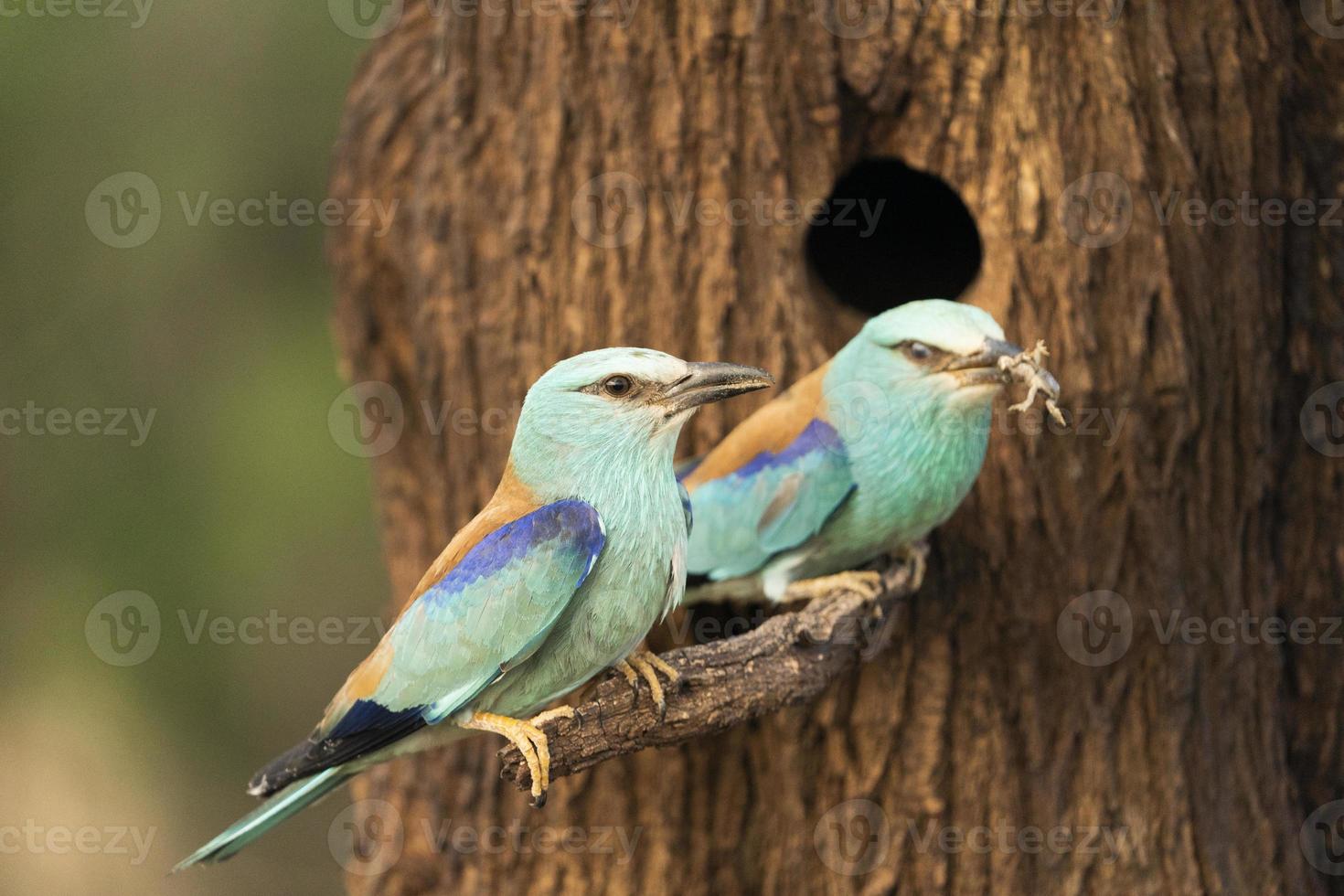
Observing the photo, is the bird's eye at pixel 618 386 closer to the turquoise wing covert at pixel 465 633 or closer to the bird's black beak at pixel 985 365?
the turquoise wing covert at pixel 465 633

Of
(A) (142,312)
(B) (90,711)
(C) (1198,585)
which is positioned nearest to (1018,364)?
(C) (1198,585)

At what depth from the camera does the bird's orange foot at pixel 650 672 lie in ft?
11.7

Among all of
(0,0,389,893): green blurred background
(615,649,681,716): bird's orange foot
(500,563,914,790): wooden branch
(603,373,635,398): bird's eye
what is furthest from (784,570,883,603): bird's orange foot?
(0,0,389,893): green blurred background

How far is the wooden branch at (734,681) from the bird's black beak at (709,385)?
69cm

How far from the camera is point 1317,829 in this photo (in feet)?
17.6

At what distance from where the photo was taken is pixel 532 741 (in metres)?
3.28

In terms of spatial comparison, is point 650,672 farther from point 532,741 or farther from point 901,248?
point 901,248

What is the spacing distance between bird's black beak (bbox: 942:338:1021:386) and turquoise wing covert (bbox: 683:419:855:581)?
1.48ft

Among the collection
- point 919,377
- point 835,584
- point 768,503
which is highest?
point 919,377

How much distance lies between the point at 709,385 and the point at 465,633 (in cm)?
84

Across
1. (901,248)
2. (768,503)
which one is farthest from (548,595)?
(901,248)

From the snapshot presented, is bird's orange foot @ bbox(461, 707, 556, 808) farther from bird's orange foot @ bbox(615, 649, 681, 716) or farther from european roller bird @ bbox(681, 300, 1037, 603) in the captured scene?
european roller bird @ bbox(681, 300, 1037, 603)

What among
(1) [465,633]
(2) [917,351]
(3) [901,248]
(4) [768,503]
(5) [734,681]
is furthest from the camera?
(3) [901,248]

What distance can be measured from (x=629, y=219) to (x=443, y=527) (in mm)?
1415
